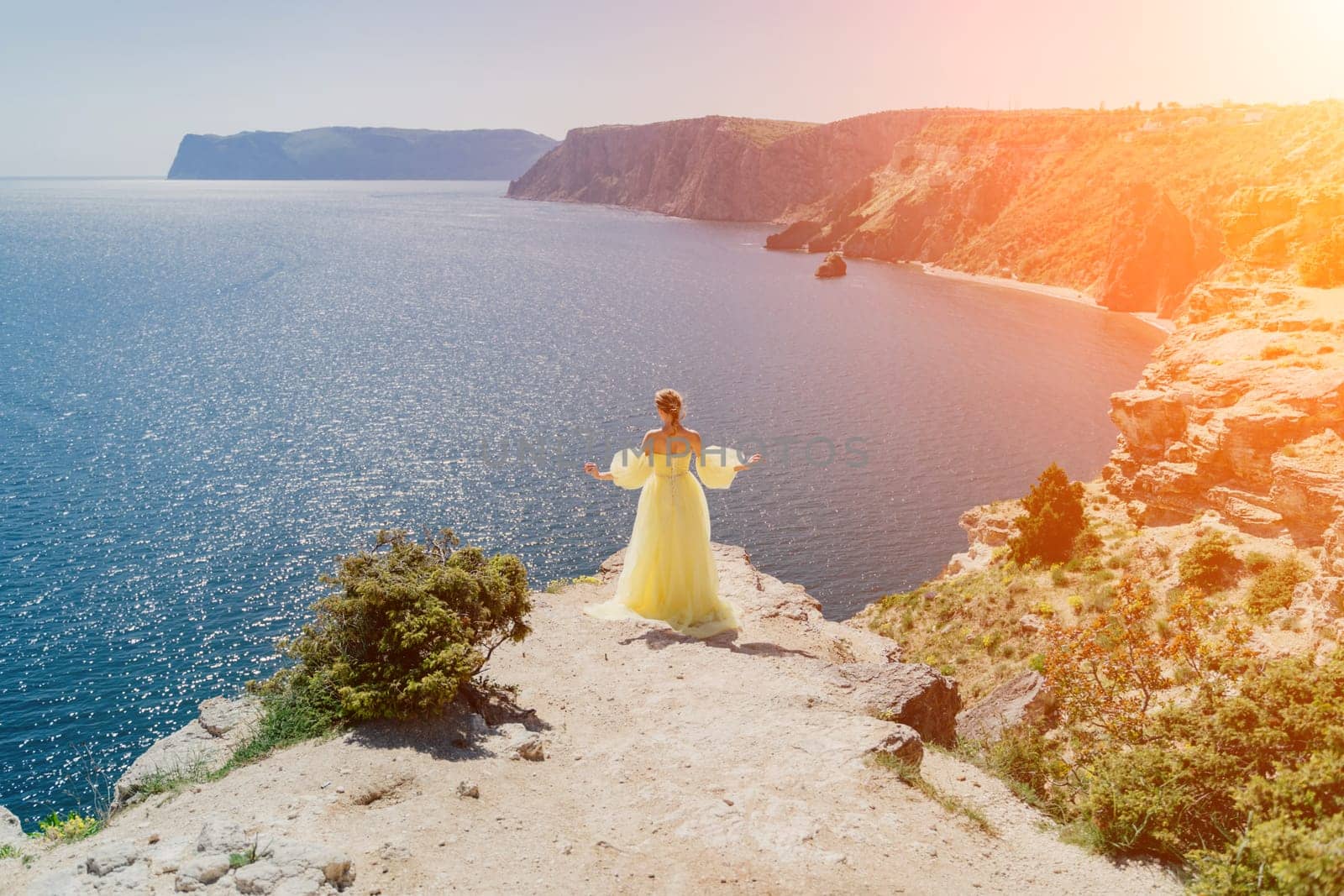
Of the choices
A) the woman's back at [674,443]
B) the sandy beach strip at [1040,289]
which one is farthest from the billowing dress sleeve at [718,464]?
the sandy beach strip at [1040,289]

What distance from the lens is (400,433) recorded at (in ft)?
149

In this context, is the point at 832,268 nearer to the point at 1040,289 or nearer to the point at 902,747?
the point at 1040,289

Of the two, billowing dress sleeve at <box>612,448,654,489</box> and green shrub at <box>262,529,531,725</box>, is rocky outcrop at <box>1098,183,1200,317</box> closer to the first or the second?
billowing dress sleeve at <box>612,448,654,489</box>

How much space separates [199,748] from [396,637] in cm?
342

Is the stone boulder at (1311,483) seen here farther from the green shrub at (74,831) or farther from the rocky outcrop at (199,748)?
the green shrub at (74,831)

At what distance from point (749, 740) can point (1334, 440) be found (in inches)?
853

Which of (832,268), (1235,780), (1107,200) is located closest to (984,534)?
(1235,780)

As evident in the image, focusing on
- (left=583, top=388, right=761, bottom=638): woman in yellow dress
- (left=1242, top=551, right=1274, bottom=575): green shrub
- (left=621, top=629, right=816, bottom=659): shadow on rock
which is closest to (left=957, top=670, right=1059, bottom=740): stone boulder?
(left=621, top=629, right=816, bottom=659): shadow on rock

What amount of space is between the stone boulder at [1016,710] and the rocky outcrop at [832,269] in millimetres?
101497

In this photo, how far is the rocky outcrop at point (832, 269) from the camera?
11419 cm

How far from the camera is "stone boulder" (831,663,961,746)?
34.3ft

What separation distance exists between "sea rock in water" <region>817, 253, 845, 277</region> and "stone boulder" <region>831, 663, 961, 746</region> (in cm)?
10743

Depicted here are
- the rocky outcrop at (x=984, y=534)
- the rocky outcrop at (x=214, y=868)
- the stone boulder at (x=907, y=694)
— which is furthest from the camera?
the rocky outcrop at (x=984, y=534)

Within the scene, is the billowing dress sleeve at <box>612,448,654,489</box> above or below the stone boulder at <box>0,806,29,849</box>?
above
